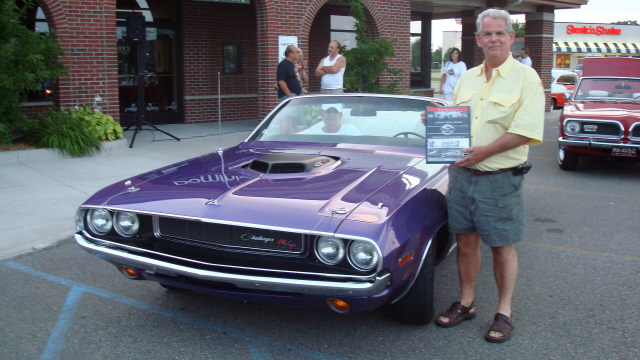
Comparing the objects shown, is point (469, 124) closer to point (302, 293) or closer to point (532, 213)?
point (302, 293)

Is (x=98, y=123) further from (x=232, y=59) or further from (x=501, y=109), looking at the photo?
(x=501, y=109)

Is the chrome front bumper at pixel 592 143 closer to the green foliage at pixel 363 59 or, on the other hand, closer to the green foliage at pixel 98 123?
the green foliage at pixel 363 59

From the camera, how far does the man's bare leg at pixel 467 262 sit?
3889 mm

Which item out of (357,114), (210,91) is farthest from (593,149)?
(210,91)

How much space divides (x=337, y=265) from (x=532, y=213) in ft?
15.2

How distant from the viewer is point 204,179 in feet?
12.8

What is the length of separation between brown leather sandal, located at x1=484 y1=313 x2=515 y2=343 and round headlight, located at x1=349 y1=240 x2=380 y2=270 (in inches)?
44.0

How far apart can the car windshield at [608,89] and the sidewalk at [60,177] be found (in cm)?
630

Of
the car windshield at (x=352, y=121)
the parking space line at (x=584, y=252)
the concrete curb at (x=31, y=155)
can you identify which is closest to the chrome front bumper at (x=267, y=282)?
the car windshield at (x=352, y=121)

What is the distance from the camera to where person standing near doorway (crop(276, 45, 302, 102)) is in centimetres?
1065

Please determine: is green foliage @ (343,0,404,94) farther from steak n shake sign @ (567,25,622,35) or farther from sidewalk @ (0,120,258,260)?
steak n shake sign @ (567,25,622,35)

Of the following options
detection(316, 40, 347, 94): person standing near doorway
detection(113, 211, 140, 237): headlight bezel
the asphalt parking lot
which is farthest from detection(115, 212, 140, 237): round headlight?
detection(316, 40, 347, 94): person standing near doorway

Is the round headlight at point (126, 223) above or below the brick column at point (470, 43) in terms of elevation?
below

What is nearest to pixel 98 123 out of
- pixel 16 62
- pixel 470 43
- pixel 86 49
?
pixel 86 49
